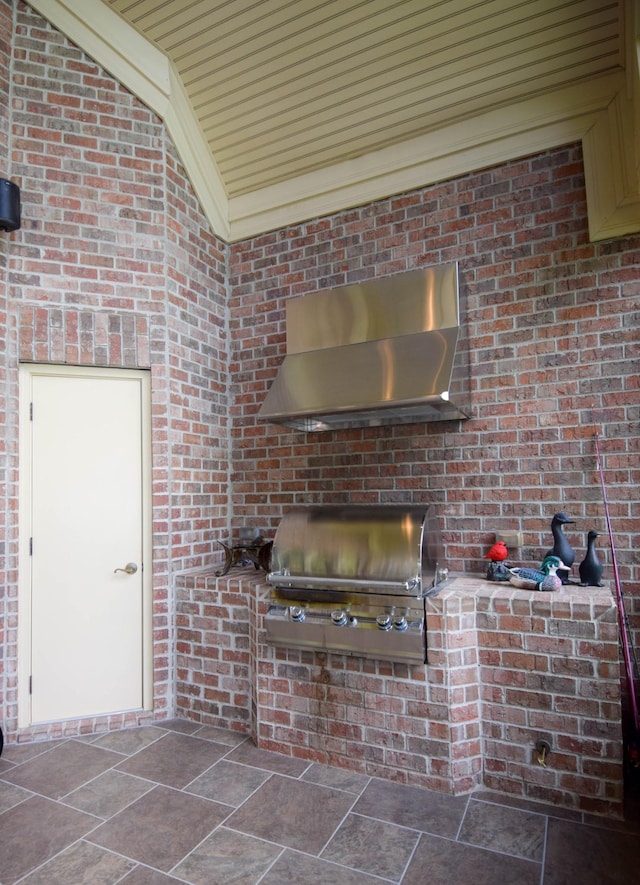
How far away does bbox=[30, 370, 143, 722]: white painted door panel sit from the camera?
3.29 m

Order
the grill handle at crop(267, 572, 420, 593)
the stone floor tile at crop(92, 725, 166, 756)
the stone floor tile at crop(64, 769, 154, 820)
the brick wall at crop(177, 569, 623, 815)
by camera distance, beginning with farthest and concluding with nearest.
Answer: the stone floor tile at crop(92, 725, 166, 756)
the grill handle at crop(267, 572, 420, 593)
the stone floor tile at crop(64, 769, 154, 820)
the brick wall at crop(177, 569, 623, 815)

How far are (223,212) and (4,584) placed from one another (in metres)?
3.02

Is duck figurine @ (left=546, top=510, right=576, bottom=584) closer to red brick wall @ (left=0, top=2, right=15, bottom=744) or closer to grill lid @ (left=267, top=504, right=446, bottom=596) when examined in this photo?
grill lid @ (left=267, top=504, right=446, bottom=596)

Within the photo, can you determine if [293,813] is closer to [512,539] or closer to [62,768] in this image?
[62,768]

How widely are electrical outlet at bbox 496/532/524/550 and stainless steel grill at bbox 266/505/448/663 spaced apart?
1.22ft

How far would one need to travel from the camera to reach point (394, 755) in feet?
8.75

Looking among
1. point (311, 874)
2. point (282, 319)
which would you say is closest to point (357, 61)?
point (282, 319)

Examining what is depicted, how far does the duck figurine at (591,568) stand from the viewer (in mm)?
2695

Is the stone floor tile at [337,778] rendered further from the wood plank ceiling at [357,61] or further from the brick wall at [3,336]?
the wood plank ceiling at [357,61]

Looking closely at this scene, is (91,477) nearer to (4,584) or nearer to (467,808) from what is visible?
(4,584)

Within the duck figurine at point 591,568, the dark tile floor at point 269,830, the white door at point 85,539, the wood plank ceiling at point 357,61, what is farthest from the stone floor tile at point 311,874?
the wood plank ceiling at point 357,61

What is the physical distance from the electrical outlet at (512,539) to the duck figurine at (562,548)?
0.22 m

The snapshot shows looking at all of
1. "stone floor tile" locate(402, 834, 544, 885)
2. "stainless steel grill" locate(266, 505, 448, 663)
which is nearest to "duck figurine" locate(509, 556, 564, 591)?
"stainless steel grill" locate(266, 505, 448, 663)

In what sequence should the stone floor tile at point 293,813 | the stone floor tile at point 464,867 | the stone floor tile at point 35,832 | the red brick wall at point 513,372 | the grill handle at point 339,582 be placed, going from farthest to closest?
the red brick wall at point 513,372 < the grill handle at point 339,582 < the stone floor tile at point 293,813 < the stone floor tile at point 35,832 < the stone floor tile at point 464,867
